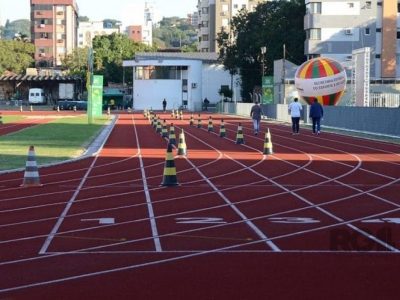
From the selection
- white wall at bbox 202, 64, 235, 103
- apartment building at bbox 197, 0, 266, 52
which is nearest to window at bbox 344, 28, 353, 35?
white wall at bbox 202, 64, 235, 103

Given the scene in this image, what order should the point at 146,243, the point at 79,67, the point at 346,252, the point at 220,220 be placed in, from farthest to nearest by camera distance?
the point at 79,67, the point at 220,220, the point at 146,243, the point at 346,252

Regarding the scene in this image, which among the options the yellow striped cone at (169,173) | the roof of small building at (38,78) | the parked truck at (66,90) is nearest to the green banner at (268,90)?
the yellow striped cone at (169,173)

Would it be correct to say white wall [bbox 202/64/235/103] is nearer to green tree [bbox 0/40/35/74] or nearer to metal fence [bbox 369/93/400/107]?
green tree [bbox 0/40/35/74]

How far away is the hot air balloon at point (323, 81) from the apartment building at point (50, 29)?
114m

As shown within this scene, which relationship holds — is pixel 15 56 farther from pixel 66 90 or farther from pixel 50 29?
pixel 66 90

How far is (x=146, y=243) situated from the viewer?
37.6ft

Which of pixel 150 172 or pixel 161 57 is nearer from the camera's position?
pixel 150 172

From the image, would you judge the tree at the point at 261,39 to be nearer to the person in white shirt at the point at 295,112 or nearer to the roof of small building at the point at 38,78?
the roof of small building at the point at 38,78

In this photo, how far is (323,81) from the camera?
6119 centimetres

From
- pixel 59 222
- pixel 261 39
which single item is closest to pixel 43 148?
pixel 59 222

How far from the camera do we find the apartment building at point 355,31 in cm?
8994

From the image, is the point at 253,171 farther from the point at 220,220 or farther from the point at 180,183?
the point at 220,220

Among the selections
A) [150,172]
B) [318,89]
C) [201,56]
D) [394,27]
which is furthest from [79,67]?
[150,172]

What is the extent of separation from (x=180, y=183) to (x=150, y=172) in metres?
3.24
